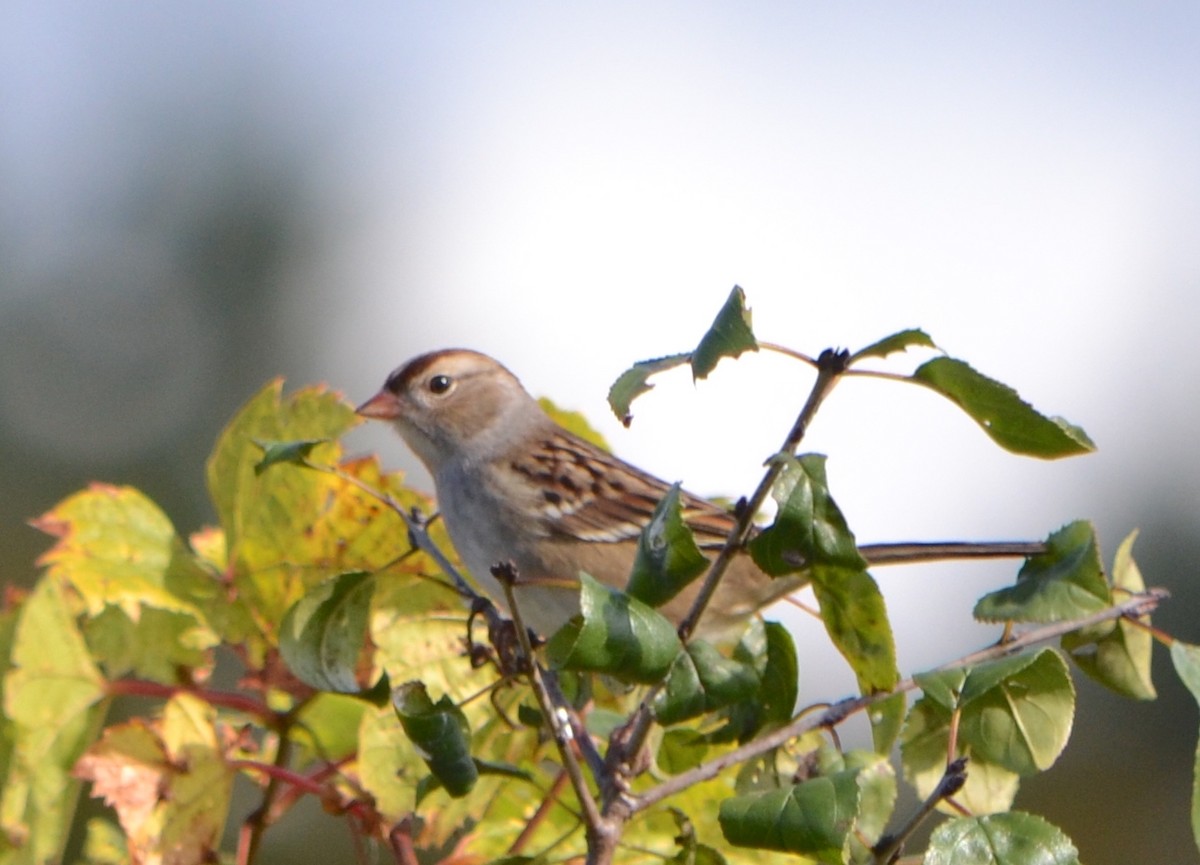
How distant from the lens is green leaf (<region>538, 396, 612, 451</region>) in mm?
1854

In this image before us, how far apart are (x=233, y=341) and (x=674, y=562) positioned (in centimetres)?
922

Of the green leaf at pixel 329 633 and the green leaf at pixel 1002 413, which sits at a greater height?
the green leaf at pixel 1002 413

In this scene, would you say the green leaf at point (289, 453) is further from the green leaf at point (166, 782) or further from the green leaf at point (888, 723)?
the green leaf at point (888, 723)

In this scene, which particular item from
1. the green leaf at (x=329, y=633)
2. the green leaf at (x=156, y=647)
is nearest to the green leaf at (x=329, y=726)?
the green leaf at (x=156, y=647)

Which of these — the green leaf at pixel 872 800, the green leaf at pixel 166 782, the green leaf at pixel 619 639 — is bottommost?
the green leaf at pixel 166 782

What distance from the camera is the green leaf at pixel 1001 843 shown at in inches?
38.1

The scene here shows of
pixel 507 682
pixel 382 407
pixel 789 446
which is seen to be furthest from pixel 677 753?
pixel 382 407

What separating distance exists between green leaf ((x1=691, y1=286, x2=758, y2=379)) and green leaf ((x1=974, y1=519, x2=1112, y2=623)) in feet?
1.13

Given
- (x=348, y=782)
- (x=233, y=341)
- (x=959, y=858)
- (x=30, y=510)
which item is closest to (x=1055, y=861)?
(x=959, y=858)

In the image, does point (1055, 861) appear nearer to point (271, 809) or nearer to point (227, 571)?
point (271, 809)

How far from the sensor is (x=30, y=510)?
666 centimetres

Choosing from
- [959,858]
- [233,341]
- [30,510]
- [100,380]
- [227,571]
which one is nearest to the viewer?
[959,858]

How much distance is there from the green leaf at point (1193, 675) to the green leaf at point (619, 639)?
40 centimetres

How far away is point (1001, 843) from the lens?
0.98m
